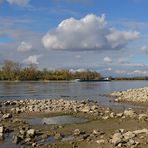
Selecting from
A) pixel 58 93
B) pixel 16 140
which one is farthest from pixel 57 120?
pixel 58 93

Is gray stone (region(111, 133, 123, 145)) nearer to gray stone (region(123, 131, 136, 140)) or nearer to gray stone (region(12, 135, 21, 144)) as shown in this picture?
gray stone (region(123, 131, 136, 140))

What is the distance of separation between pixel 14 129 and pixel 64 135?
159 inches

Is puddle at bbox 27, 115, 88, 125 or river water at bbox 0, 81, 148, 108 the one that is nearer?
puddle at bbox 27, 115, 88, 125

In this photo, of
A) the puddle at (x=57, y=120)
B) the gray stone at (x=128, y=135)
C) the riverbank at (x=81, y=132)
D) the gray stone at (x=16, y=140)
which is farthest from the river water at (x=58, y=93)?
the gray stone at (x=16, y=140)

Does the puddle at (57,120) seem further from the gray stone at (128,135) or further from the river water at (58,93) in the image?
the river water at (58,93)

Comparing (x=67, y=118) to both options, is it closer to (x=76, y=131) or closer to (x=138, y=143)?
(x=76, y=131)

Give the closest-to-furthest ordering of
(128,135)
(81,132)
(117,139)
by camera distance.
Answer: (117,139) < (128,135) < (81,132)

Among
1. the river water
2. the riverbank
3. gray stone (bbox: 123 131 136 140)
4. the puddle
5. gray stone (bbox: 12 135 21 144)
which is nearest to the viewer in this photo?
the riverbank

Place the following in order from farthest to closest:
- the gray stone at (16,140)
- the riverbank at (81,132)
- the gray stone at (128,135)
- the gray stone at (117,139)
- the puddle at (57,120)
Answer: the puddle at (57,120)
the gray stone at (16,140)
the gray stone at (128,135)
the riverbank at (81,132)
the gray stone at (117,139)

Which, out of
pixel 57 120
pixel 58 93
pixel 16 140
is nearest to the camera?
pixel 16 140

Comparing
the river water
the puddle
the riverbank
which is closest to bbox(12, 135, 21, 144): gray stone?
the riverbank

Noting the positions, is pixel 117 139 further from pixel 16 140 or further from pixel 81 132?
pixel 16 140

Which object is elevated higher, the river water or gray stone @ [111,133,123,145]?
the river water

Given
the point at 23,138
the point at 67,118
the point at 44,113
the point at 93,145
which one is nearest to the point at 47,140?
the point at 23,138
